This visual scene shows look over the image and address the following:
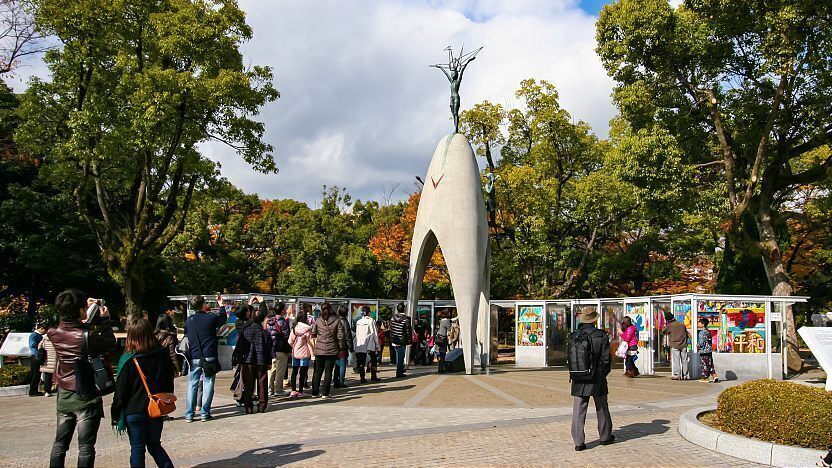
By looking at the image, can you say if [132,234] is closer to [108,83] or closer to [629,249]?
[108,83]

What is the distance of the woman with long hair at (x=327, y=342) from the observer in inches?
466

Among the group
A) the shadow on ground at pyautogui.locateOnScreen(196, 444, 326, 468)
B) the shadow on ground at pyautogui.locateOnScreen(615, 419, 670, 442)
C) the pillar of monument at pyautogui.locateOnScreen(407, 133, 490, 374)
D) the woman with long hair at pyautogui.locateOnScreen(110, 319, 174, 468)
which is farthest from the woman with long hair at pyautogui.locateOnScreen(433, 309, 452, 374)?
the woman with long hair at pyautogui.locateOnScreen(110, 319, 174, 468)

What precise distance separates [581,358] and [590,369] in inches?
7.0

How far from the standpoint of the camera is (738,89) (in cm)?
1967

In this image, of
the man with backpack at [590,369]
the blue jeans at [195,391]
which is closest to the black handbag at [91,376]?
the blue jeans at [195,391]

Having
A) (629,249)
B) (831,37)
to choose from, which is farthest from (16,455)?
(629,249)

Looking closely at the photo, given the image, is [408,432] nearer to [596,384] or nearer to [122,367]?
[596,384]

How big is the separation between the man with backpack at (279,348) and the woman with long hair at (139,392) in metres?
5.61

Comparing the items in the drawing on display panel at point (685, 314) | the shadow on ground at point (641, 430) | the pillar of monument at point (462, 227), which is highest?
the pillar of monument at point (462, 227)

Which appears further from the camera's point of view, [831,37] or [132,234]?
[132,234]

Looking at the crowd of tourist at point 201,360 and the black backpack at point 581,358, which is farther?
the black backpack at point 581,358

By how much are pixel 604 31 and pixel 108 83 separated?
1557cm

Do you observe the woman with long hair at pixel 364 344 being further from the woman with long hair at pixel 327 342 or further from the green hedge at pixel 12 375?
the green hedge at pixel 12 375

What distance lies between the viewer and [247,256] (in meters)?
35.8
